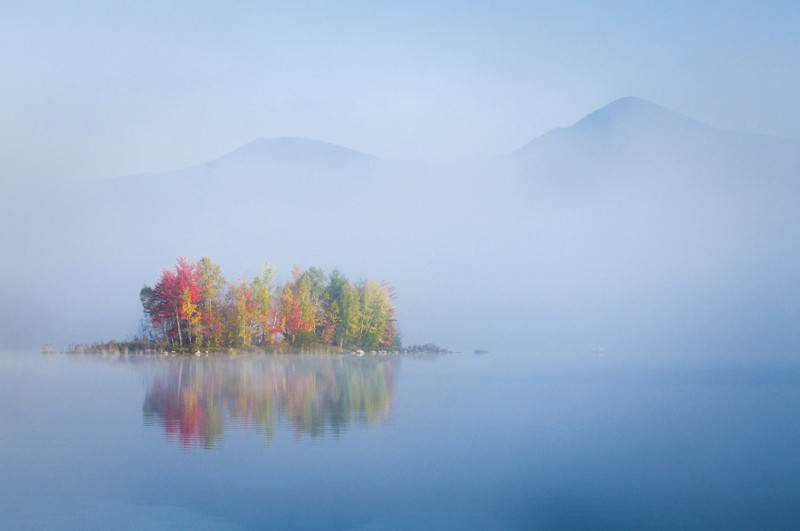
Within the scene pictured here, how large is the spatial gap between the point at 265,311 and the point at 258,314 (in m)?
0.53

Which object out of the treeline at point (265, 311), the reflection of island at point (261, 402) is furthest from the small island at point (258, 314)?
the reflection of island at point (261, 402)

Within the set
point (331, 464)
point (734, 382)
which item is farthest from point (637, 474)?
point (734, 382)

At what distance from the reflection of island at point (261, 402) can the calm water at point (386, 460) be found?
0.24 ft

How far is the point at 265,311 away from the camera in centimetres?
3972

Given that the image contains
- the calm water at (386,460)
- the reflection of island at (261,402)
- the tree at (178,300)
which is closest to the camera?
the calm water at (386,460)

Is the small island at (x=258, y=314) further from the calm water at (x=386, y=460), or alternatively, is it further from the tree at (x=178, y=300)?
the calm water at (x=386, y=460)

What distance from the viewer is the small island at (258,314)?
36719mm

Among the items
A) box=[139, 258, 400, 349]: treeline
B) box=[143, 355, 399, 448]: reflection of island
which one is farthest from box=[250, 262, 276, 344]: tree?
box=[143, 355, 399, 448]: reflection of island

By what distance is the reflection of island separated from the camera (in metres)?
11.5

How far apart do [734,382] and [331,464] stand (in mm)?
19958

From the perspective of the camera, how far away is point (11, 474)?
8234 mm

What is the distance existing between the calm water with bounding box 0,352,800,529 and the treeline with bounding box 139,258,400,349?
19591mm

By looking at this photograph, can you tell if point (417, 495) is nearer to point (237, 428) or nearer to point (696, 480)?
point (696, 480)

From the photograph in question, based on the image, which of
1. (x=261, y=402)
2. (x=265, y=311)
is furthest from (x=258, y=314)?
(x=261, y=402)
